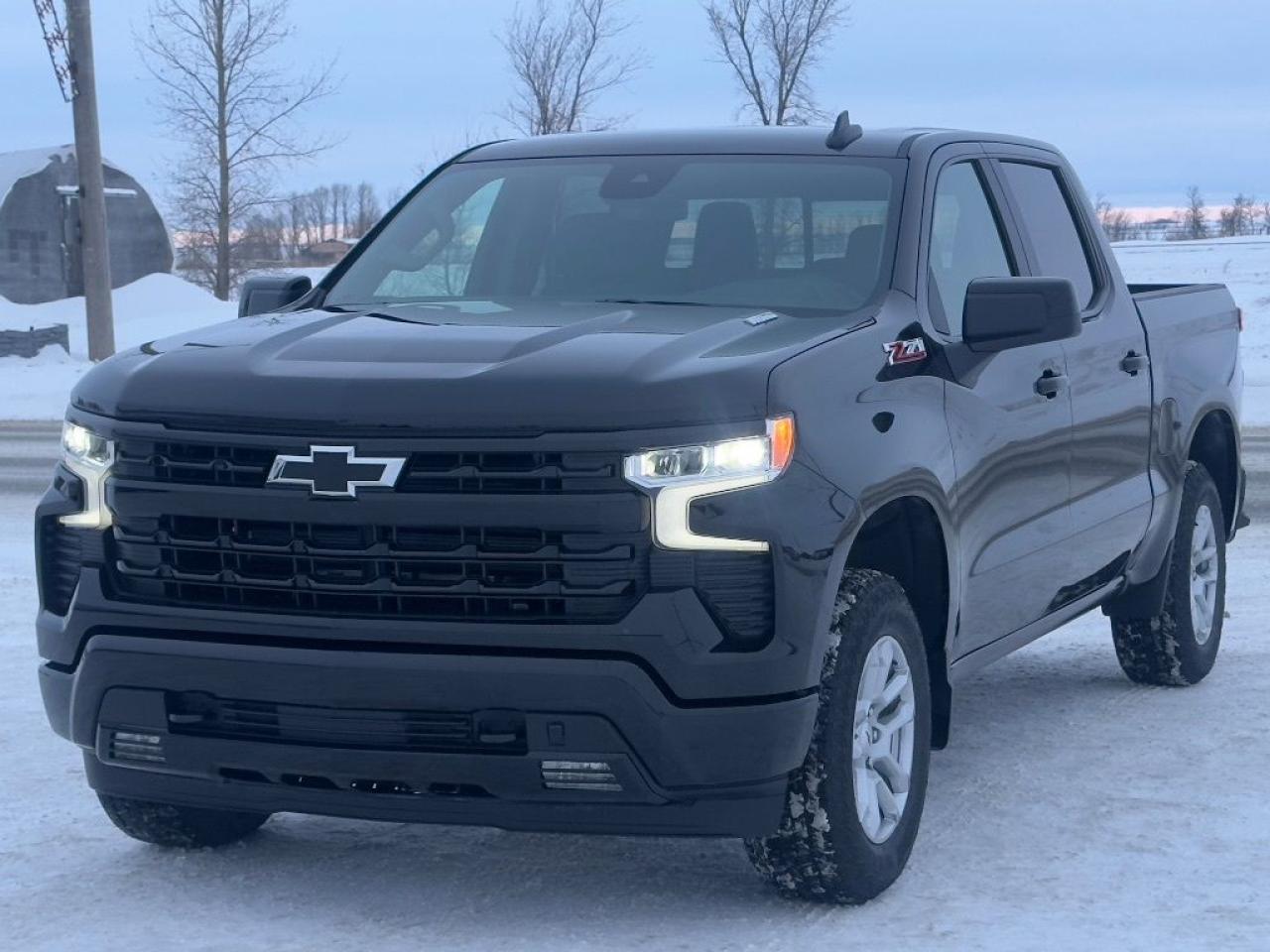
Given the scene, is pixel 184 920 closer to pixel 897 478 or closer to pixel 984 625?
pixel 897 478

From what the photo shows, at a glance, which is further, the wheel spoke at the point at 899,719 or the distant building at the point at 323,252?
the distant building at the point at 323,252

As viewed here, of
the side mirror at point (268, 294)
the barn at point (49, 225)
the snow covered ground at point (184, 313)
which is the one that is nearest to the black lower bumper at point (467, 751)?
the side mirror at point (268, 294)

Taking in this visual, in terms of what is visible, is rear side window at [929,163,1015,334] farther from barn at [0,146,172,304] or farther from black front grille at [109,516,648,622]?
barn at [0,146,172,304]

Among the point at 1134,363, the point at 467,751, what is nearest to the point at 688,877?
the point at 467,751

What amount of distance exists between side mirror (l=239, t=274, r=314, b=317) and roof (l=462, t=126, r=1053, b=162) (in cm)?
85

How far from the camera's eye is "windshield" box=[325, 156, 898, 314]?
5328 millimetres

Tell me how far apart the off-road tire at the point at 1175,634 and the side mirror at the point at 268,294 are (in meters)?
3.25

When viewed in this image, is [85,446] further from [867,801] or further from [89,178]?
[89,178]

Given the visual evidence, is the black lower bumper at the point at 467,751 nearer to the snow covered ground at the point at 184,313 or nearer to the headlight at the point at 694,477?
the headlight at the point at 694,477

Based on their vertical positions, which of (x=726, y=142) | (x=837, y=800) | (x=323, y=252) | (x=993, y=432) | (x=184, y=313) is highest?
(x=726, y=142)

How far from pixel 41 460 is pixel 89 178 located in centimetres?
797

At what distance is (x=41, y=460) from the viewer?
16.0 metres

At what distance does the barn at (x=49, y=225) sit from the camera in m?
40.0

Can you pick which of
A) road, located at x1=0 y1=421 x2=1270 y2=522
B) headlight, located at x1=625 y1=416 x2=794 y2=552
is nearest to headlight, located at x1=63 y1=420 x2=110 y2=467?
headlight, located at x1=625 y1=416 x2=794 y2=552
